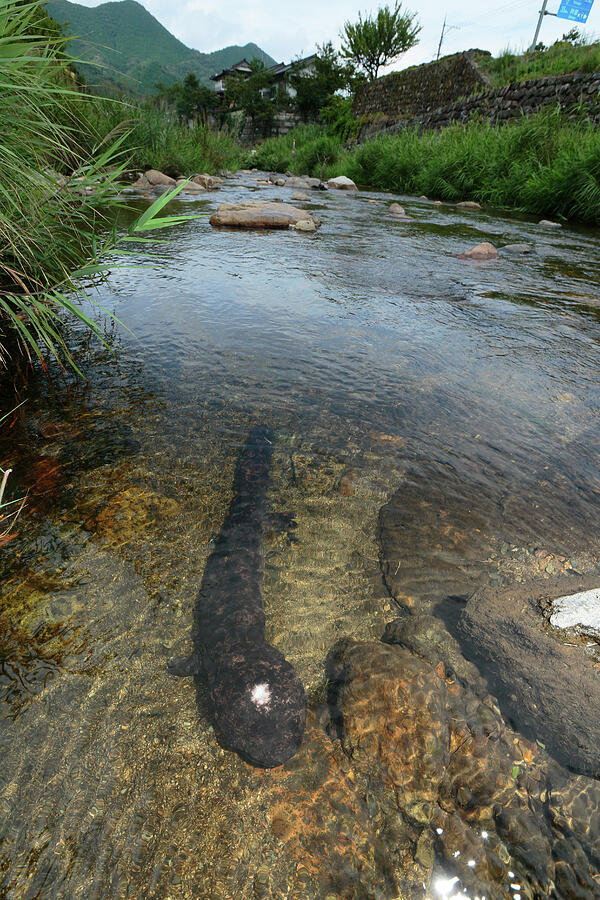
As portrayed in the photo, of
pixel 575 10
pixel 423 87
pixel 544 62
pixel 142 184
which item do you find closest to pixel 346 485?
pixel 142 184

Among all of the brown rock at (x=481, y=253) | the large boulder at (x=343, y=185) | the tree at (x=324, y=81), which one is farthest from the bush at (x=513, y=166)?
the tree at (x=324, y=81)

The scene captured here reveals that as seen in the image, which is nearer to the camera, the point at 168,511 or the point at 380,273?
the point at 168,511

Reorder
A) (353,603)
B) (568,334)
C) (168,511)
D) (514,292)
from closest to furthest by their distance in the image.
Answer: (353,603)
(168,511)
(568,334)
(514,292)

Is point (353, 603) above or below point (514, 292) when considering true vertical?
below

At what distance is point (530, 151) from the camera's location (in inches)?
383

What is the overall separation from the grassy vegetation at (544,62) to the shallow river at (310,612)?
53.5 ft

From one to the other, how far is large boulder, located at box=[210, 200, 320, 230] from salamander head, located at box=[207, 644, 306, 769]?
24.0ft

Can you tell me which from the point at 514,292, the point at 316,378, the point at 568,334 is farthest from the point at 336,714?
the point at 514,292

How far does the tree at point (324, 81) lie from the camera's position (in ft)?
123

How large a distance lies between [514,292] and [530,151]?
753 cm

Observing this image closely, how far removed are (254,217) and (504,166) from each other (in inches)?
278

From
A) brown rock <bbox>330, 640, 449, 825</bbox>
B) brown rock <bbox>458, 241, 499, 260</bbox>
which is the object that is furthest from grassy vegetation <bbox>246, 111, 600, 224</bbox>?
brown rock <bbox>330, 640, 449, 825</bbox>

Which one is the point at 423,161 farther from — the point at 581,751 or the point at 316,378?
the point at 581,751

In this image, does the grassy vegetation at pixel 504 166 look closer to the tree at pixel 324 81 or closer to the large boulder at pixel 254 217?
the large boulder at pixel 254 217
